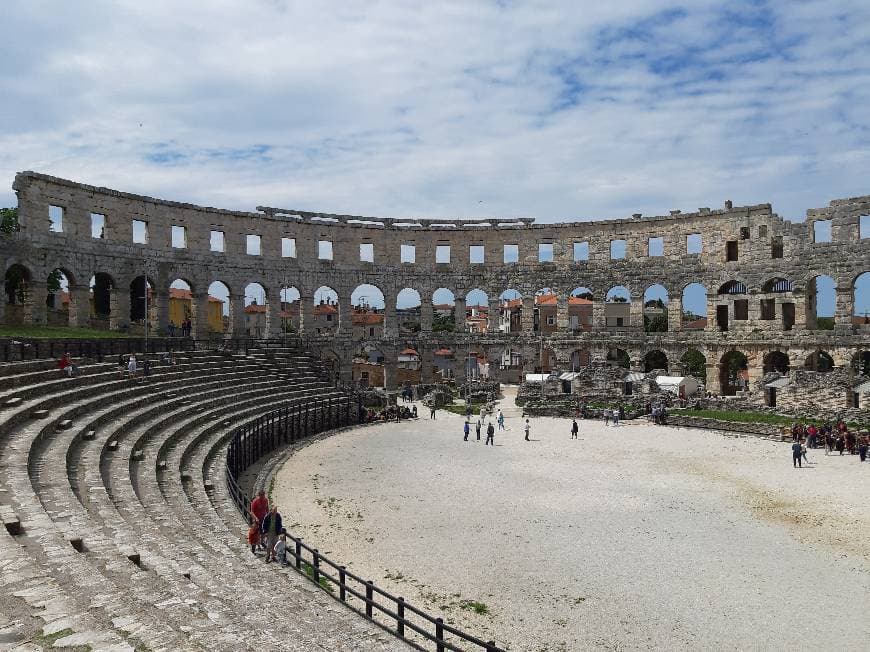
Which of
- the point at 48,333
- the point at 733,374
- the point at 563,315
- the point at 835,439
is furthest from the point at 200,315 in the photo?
the point at 733,374

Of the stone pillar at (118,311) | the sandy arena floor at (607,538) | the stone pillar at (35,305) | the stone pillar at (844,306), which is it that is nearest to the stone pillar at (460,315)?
the stone pillar at (118,311)

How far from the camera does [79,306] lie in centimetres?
3572

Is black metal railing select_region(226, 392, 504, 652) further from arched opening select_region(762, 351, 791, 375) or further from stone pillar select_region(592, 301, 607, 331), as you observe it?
arched opening select_region(762, 351, 791, 375)

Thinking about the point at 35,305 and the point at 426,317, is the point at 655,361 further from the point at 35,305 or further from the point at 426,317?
the point at 35,305

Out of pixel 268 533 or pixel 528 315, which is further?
pixel 528 315

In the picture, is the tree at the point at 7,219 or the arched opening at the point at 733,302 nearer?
the tree at the point at 7,219

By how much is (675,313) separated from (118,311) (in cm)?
3694

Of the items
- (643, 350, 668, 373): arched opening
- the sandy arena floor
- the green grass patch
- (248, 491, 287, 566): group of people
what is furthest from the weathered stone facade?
(248, 491, 287, 566): group of people

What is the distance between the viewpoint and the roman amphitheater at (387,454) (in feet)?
30.3

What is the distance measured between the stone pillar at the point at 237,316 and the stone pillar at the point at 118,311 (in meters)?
6.91

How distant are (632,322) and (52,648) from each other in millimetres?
45703

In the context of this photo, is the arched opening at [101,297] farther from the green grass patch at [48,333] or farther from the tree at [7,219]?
the green grass patch at [48,333]

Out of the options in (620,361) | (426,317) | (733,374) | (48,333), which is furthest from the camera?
(733,374)

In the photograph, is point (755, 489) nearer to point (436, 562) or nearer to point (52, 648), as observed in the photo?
point (436, 562)
